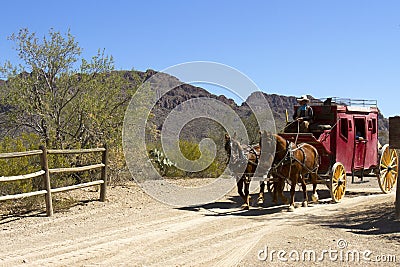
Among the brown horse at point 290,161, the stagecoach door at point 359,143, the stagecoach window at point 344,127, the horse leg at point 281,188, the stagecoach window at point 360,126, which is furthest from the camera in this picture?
the stagecoach window at point 360,126

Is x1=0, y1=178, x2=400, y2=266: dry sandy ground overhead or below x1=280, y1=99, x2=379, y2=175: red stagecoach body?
below

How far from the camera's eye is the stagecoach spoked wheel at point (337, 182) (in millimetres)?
13781

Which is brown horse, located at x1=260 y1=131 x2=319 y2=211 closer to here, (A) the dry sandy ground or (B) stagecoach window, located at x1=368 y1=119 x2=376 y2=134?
(A) the dry sandy ground

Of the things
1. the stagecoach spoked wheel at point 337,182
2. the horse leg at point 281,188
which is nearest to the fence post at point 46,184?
the horse leg at point 281,188

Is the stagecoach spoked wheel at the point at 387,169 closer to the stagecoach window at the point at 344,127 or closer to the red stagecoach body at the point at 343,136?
the red stagecoach body at the point at 343,136

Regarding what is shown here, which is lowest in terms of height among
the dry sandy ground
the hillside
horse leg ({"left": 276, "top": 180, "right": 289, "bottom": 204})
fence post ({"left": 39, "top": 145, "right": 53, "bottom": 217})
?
the dry sandy ground

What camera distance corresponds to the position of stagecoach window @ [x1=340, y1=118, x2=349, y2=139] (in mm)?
14992

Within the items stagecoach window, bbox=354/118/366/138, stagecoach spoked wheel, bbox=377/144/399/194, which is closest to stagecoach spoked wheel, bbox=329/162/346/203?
stagecoach window, bbox=354/118/366/138

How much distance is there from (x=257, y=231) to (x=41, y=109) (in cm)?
867

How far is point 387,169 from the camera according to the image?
16.3 meters

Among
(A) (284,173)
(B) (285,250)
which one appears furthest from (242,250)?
(A) (284,173)

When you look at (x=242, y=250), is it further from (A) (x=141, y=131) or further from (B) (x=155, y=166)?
(B) (x=155, y=166)

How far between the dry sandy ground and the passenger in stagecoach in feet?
7.97

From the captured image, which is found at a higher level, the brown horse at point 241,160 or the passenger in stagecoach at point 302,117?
the passenger in stagecoach at point 302,117
